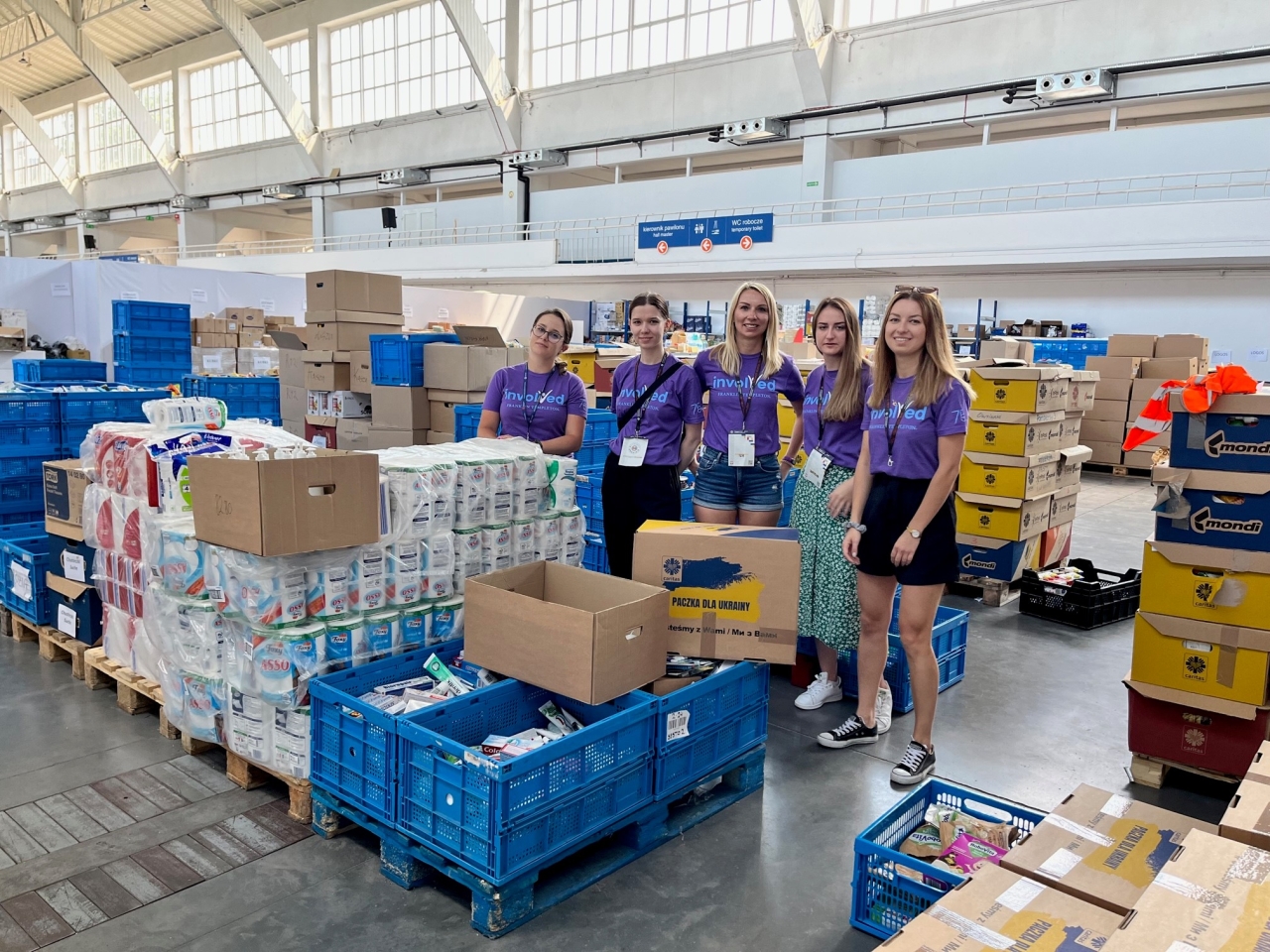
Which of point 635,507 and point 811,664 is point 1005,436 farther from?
point 635,507

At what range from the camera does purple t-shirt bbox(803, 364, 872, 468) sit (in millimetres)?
3283

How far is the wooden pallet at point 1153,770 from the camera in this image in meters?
3.00

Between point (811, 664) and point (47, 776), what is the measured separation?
2.90 meters

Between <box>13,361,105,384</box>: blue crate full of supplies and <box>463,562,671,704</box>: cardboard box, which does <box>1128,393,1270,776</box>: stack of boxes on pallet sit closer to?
<box>463,562,671,704</box>: cardboard box

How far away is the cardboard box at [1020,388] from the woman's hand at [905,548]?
2.79 m

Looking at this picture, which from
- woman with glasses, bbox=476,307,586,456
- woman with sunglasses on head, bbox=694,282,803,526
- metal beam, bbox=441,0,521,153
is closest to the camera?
woman with sunglasses on head, bbox=694,282,803,526

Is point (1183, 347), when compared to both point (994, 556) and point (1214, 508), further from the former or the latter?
point (1214, 508)

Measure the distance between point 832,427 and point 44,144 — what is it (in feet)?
107

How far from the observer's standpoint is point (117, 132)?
2738 cm

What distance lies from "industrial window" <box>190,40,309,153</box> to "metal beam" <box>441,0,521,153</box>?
680cm

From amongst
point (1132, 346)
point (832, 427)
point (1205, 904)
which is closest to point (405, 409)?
point (832, 427)

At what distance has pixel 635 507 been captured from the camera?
3.61 m

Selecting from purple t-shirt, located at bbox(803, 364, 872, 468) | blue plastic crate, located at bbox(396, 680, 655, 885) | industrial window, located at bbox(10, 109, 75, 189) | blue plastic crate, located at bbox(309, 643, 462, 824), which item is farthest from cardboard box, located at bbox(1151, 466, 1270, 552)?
industrial window, located at bbox(10, 109, 75, 189)

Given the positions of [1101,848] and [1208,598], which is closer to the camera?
[1101,848]
